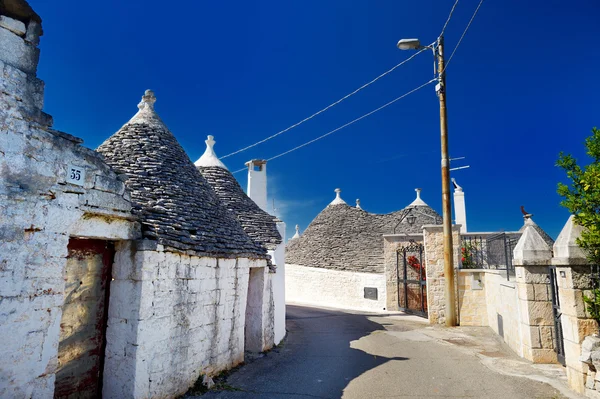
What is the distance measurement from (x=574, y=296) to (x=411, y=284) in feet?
34.8

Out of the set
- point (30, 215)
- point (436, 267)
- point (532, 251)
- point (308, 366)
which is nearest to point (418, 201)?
point (436, 267)

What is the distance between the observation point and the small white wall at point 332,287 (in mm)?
17812

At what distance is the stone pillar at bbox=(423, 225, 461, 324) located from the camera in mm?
12273

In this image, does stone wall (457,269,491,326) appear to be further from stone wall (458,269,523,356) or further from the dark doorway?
the dark doorway

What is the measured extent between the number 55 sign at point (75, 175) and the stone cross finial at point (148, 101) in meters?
4.37

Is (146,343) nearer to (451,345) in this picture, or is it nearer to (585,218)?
(585,218)

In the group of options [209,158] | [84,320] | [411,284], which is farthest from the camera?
[411,284]

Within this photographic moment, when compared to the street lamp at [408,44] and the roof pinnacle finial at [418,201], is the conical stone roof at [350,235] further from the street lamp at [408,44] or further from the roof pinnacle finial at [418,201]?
the street lamp at [408,44]

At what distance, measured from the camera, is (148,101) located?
8.48m

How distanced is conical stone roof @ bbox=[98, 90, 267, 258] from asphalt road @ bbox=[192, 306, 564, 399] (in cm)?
222

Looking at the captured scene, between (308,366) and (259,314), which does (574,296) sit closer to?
(308,366)

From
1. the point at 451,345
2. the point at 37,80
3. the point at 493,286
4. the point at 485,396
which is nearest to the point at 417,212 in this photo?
the point at 493,286

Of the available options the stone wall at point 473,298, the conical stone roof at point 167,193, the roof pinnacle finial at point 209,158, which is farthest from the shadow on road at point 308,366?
the roof pinnacle finial at point 209,158

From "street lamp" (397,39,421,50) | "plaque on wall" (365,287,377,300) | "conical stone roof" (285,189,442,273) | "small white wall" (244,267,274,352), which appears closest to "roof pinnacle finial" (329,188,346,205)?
"conical stone roof" (285,189,442,273)
